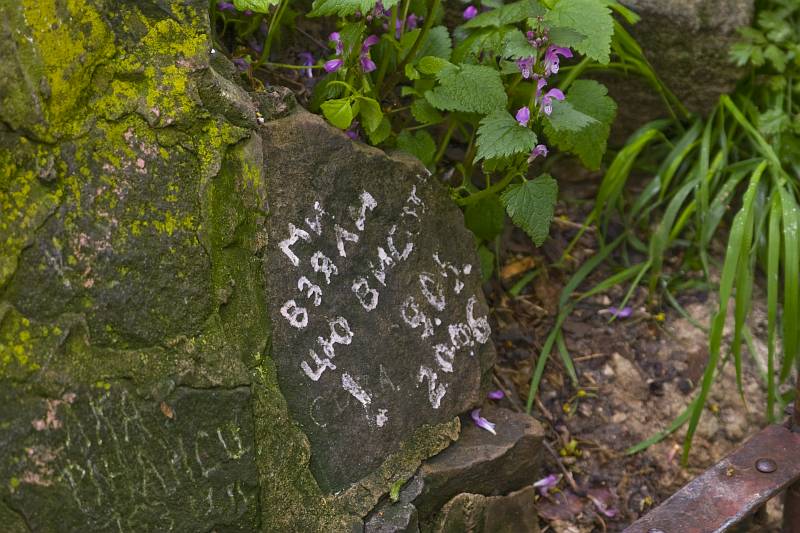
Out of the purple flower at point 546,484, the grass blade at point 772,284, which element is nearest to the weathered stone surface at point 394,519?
the purple flower at point 546,484

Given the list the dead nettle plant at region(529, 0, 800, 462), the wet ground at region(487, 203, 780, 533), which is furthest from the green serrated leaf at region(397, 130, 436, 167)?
the dead nettle plant at region(529, 0, 800, 462)

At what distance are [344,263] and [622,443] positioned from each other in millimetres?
1037

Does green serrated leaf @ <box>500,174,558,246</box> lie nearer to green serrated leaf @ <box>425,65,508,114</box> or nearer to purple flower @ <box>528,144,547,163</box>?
purple flower @ <box>528,144,547,163</box>

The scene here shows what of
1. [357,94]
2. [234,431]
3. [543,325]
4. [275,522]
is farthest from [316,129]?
[543,325]

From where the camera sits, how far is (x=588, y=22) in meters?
2.02

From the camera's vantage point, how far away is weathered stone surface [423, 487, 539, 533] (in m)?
2.05

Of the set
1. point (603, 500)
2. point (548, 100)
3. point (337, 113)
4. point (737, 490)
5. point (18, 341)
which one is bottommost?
point (603, 500)

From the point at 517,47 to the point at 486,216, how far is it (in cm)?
51

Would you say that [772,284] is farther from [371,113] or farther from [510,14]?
[371,113]

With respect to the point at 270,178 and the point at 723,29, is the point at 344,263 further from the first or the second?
the point at 723,29

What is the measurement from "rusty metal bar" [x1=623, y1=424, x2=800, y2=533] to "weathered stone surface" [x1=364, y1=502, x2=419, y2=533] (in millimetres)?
434

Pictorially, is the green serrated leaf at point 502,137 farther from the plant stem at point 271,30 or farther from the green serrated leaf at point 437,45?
the plant stem at point 271,30

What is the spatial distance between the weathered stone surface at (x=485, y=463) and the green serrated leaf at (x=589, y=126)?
651mm

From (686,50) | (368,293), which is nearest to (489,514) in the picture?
(368,293)
